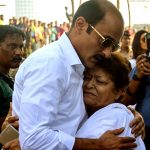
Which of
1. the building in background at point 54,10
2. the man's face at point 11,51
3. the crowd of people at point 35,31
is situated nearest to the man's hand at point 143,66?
the man's face at point 11,51

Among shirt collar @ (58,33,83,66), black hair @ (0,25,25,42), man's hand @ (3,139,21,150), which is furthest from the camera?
black hair @ (0,25,25,42)

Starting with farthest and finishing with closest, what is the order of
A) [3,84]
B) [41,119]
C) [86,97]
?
[3,84], [86,97], [41,119]

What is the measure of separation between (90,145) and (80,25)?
587 mm

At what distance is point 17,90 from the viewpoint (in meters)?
2.00

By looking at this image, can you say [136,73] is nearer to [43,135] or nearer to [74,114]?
[74,114]

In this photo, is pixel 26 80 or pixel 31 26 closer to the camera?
pixel 26 80

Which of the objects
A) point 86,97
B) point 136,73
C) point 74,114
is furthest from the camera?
point 136,73

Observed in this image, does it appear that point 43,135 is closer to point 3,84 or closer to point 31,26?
point 3,84

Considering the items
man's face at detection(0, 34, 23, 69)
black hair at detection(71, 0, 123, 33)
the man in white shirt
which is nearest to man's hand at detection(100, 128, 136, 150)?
the man in white shirt

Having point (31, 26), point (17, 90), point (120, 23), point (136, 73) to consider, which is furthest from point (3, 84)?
point (31, 26)

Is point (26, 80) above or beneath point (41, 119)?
above

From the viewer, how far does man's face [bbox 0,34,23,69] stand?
393 cm

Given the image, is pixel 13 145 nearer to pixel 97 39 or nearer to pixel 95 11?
pixel 97 39

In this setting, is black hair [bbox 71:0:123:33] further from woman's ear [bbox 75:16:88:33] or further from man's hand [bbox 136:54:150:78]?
man's hand [bbox 136:54:150:78]
